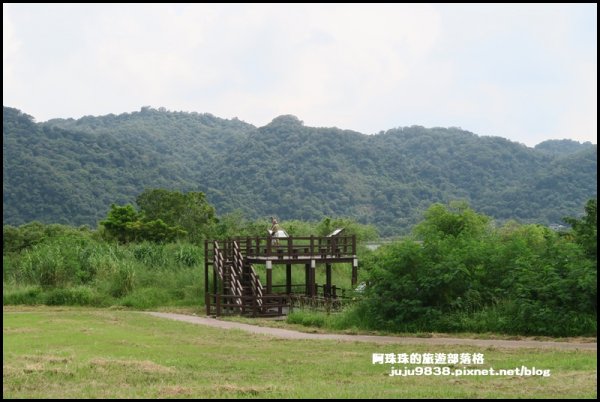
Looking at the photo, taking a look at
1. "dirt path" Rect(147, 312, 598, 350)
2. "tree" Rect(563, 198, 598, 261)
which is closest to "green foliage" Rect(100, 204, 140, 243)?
"dirt path" Rect(147, 312, 598, 350)

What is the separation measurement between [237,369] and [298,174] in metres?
87.0

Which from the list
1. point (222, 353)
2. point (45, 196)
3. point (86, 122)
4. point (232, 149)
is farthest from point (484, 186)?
point (222, 353)

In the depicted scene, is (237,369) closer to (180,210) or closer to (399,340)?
(399,340)

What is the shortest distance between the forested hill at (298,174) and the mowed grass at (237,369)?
5796 centimetres

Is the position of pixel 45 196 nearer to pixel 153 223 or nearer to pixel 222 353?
pixel 153 223

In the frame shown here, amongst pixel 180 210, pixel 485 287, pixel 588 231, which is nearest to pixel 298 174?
pixel 180 210

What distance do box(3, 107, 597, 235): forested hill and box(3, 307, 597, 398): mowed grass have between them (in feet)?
190

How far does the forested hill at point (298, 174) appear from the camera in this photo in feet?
264

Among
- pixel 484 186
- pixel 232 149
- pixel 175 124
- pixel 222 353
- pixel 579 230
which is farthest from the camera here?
pixel 175 124

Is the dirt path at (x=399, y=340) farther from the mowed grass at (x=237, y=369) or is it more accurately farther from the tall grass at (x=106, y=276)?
the tall grass at (x=106, y=276)

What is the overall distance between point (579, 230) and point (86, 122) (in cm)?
13667

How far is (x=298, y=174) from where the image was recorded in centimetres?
10162

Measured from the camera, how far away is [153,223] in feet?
189

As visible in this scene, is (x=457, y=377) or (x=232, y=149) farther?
(x=232, y=149)
